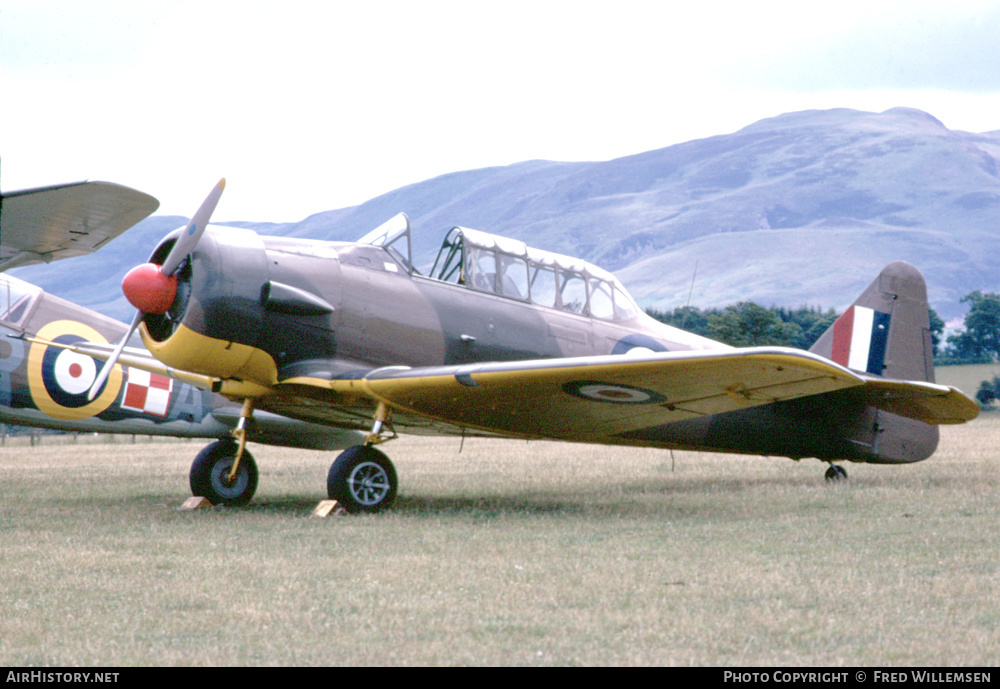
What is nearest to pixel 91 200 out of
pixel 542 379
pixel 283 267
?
pixel 283 267

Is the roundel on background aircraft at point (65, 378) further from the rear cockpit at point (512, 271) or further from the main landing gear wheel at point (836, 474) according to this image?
the main landing gear wheel at point (836, 474)

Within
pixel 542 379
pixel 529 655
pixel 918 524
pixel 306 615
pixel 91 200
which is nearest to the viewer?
pixel 529 655

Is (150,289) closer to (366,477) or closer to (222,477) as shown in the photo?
(222,477)

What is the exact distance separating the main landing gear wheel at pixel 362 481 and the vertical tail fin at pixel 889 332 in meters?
5.49

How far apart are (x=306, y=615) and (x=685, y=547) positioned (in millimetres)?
2867

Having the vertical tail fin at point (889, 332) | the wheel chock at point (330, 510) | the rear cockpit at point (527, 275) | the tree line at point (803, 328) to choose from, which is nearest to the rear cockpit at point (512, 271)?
the rear cockpit at point (527, 275)

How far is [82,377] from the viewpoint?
37.1ft

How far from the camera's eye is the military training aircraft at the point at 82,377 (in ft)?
32.6

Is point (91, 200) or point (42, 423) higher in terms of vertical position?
point (91, 200)

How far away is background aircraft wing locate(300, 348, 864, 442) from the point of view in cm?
719

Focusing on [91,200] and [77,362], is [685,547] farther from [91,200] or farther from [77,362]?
[77,362]

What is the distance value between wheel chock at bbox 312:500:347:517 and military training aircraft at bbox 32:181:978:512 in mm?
83

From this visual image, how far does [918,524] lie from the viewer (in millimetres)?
7379
